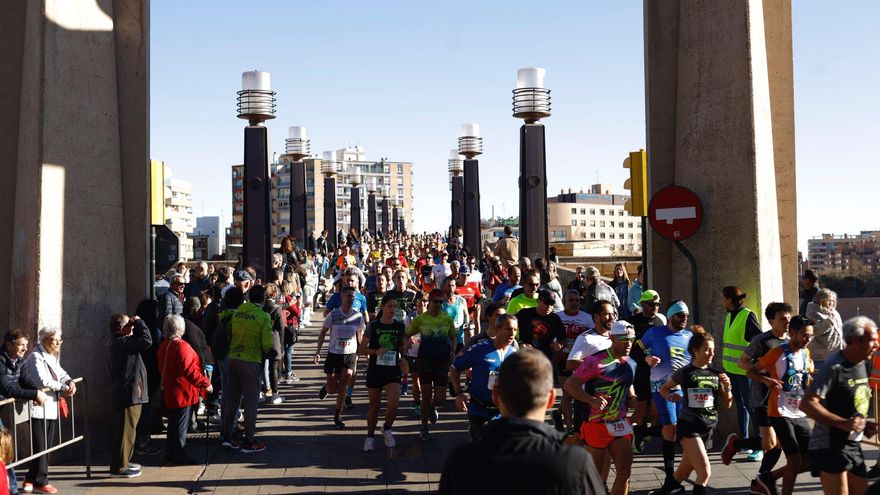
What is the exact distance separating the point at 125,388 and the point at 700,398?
16.9 feet

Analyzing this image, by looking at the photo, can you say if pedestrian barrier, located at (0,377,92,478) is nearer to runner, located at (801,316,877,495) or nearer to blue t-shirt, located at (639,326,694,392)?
blue t-shirt, located at (639,326,694,392)

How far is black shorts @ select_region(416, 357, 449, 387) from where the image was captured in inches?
432

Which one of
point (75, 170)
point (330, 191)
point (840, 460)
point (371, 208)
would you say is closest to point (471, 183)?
point (330, 191)

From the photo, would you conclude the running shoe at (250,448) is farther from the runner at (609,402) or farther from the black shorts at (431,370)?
the runner at (609,402)

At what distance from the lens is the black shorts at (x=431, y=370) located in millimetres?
10961

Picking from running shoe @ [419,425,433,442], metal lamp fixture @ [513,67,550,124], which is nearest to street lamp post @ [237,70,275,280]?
metal lamp fixture @ [513,67,550,124]

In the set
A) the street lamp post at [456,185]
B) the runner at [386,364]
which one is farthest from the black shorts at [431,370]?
the street lamp post at [456,185]

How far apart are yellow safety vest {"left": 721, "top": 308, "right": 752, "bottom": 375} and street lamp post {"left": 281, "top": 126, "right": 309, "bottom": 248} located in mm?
19536

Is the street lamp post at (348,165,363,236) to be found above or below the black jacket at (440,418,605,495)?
above

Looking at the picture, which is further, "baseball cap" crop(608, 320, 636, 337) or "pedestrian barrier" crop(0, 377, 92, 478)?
"pedestrian barrier" crop(0, 377, 92, 478)

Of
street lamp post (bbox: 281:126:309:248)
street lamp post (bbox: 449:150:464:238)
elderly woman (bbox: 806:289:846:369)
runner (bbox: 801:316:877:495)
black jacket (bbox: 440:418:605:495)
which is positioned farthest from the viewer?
street lamp post (bbox: 449:150:464:238)

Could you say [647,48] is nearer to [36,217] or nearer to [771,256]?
[771,256]

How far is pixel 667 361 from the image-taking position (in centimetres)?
870

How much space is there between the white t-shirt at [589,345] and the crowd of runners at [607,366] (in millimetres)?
11
